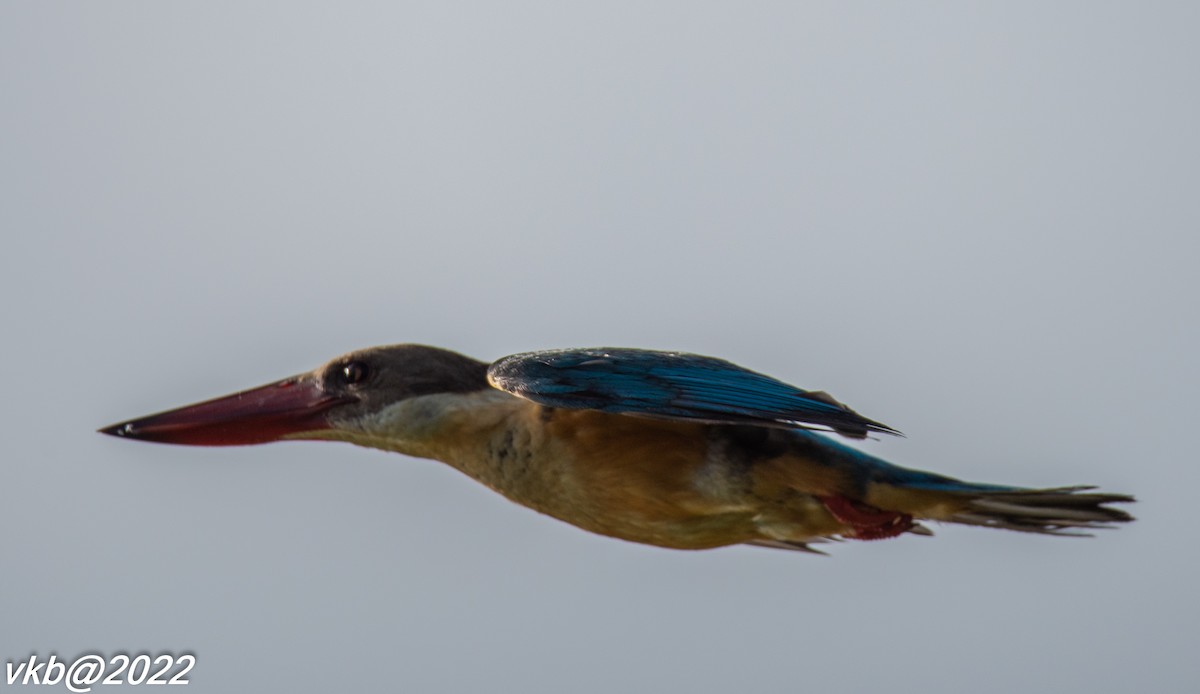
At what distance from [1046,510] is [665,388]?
2020 mm

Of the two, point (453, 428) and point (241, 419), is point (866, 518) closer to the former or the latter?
point (453, 428)

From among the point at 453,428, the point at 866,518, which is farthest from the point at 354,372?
the point at 866,518

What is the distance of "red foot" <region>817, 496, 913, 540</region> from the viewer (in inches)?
318

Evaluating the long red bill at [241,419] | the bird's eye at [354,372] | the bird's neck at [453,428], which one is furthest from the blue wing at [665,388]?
the long red bill at [241,419]

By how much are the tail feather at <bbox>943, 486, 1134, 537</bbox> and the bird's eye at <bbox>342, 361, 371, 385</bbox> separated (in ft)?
10.6

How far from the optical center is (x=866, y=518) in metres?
8.15

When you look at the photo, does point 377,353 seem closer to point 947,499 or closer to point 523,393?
point 523,393

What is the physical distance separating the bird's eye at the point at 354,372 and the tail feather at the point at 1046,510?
3218 millimetres

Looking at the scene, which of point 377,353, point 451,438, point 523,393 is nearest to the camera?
point 523,393

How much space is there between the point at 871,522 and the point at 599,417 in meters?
1.48

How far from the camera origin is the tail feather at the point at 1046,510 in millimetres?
7922

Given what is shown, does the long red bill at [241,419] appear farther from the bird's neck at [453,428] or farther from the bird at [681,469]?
the bird at [681,469]

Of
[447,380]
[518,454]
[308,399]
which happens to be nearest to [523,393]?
[518,454]

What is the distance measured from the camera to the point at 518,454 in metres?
8.03
